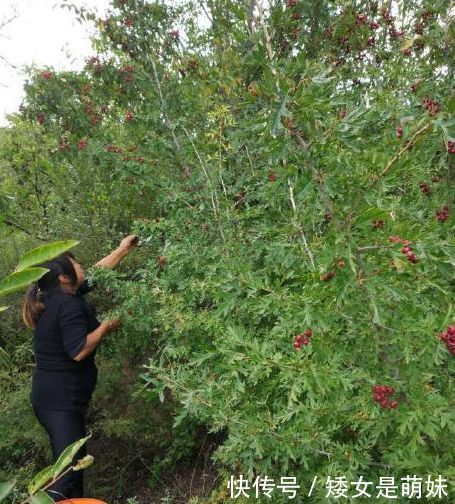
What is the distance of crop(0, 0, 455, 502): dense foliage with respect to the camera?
1760 mm

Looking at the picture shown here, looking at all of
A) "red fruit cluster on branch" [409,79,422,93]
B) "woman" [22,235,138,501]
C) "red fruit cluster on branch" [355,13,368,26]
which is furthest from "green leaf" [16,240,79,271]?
"red fruit cluster on branch" [355,13,368,26]

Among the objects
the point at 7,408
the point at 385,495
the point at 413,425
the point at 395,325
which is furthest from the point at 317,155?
the point at 7,408

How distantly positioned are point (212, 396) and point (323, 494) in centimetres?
68

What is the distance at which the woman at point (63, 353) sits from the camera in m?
3.11

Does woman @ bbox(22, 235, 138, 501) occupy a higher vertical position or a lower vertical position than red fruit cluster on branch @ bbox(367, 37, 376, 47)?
lower

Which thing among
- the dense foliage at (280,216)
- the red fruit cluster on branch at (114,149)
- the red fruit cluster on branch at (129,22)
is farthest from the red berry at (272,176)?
the red fruit cluster on branch at (129,22)

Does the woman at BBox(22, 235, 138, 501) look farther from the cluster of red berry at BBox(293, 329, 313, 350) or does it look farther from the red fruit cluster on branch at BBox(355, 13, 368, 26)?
the red fruit cluster on branch at BBox(355, 13, 368, 26)

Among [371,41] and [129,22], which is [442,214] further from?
[129,22]

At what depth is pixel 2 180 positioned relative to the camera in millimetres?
6145

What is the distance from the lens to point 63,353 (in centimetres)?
321

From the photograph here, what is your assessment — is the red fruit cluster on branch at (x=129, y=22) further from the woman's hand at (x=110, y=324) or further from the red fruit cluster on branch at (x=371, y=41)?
the woman's hand at (x=110, y=324)

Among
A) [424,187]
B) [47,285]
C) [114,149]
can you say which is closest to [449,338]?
[424,187]

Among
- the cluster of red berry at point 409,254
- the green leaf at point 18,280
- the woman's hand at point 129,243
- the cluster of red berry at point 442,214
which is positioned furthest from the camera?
the woman's hand at point 129,243

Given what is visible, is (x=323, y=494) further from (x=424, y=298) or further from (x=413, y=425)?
(x=424, y=298)
